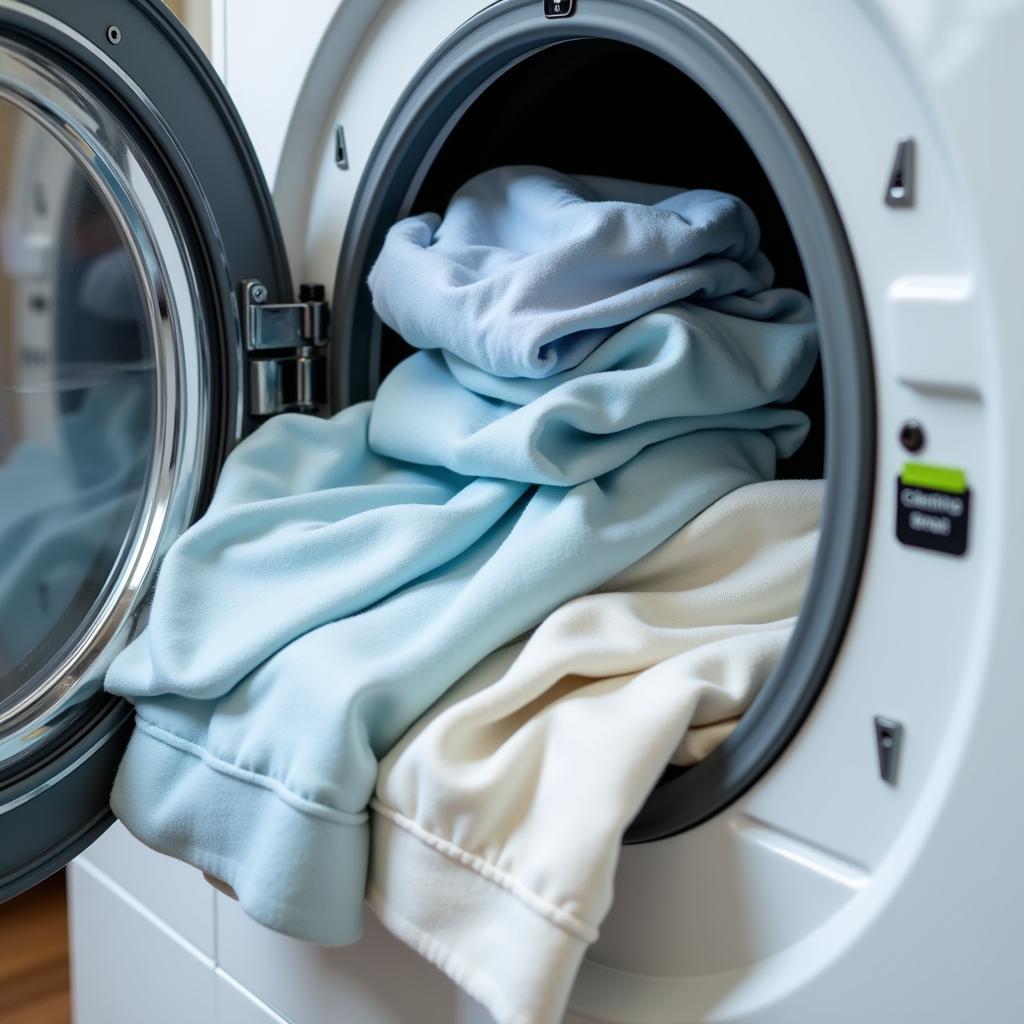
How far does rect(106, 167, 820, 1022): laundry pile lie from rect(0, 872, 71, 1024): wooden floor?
66 centimetres

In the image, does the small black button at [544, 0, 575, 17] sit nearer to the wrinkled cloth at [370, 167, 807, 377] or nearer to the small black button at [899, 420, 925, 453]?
the wrinkled cloth at [370, 167, 807, 377]

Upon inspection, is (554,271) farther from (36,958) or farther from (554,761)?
(36,958)

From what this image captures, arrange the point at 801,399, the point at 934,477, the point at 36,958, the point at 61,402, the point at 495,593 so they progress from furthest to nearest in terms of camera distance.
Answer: the point at 36,958 → the point at 801,399 → the point at 61,402 → the point at 495,593 → the point at 934,477

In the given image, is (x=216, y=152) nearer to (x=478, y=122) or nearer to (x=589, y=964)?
(x=478, y=122)

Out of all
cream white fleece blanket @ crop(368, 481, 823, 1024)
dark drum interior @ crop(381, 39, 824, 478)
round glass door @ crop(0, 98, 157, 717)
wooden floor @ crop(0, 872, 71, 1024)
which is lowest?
wooden floor @ crop(0, 872, 71, 1024)

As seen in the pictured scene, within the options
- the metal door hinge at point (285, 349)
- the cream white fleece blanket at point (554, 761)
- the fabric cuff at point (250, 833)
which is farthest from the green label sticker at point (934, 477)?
the metal door hinge at point (285, 349)

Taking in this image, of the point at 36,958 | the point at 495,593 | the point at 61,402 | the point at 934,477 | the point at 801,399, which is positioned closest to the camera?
the point at 934,477

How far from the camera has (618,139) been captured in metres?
0.90

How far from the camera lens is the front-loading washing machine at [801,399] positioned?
0.43 m

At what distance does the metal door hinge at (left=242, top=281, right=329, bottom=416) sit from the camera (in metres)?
0.73

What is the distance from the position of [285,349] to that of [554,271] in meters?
0.23

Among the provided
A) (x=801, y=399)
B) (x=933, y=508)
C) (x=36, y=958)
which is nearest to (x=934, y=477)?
(x=933, y=508)

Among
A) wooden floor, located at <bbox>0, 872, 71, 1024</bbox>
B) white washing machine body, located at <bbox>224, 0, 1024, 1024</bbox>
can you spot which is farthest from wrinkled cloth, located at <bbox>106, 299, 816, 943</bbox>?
wooden floor, located at <bbox>0, 872, 71, 1024</bbox>

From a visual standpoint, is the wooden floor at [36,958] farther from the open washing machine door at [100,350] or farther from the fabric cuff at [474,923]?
the fabric cuff at [474,923]
